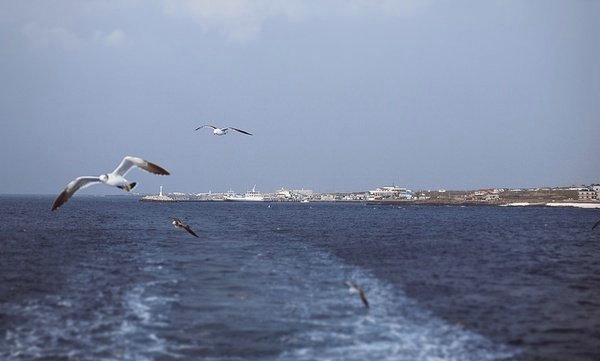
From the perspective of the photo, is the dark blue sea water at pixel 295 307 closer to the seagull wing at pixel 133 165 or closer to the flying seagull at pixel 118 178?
the flying seagull at pixel 118 178

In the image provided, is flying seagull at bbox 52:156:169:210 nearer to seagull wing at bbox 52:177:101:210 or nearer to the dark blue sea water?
seagull wing at bbox 52:177:101:210

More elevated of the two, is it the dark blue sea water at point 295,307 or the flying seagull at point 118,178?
the flying seagull at point 118,178

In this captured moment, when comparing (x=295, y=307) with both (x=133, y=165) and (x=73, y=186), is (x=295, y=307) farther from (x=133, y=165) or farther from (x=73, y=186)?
(x=73, y=186)

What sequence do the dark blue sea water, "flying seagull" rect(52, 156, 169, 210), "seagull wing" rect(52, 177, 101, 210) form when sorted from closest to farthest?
the dark blue sea water
"flying seagull" rect(52, 156, 169, 210)
"seagull wing" rect(52, 177, 101, 210)

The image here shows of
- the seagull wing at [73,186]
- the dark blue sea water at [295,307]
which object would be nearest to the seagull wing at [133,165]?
the seagull wing at [73,186]

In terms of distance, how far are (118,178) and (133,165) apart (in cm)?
98

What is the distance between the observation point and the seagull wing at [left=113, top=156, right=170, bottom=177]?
58.2 feet

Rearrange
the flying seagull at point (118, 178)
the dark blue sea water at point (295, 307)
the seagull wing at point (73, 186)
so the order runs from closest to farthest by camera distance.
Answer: the dark blue sea water at point (295, 307) → the flying seagull at point (118, 178) → the seagull wing at point (73, 186)

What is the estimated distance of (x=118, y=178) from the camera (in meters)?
18.2

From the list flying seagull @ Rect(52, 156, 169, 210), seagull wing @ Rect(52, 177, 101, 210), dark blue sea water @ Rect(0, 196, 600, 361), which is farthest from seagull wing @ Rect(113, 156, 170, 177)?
dark blue sea water @ Rect(0, 196, 600, 361)

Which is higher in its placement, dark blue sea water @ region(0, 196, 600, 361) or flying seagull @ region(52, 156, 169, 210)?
flying seagull @ region(52, 156, 169, 210)

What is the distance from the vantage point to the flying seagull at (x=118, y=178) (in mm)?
17609

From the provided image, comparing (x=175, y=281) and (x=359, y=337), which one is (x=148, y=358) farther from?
(x=175, y=281)

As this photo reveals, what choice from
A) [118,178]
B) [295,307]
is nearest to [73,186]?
[118,178]
